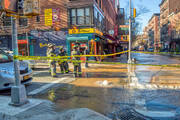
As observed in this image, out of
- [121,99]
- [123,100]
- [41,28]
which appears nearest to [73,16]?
[41,28]

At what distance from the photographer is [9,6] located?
439 cm

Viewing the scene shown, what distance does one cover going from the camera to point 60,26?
21.3 m

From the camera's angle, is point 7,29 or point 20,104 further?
point 7,29

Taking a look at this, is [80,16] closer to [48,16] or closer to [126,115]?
[48,16]

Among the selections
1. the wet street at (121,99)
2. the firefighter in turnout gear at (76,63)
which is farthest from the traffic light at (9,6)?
the firefighter in turnout gear at (76,63)

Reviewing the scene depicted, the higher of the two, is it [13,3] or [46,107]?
[13,3]

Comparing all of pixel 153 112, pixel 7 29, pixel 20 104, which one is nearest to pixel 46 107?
pixel 20 104

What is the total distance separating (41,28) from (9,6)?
1807cm

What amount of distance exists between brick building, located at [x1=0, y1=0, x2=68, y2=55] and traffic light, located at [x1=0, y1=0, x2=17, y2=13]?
54.9 ft

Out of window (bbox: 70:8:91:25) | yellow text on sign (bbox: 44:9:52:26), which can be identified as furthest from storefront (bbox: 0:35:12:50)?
window (bbox: 70:8:91:25)

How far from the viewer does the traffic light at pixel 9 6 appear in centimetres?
424

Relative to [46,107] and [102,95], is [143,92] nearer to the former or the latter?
[102,95]

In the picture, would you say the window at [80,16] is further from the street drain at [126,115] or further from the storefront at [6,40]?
the street drain at [126,115]

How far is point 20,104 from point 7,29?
20.8m
